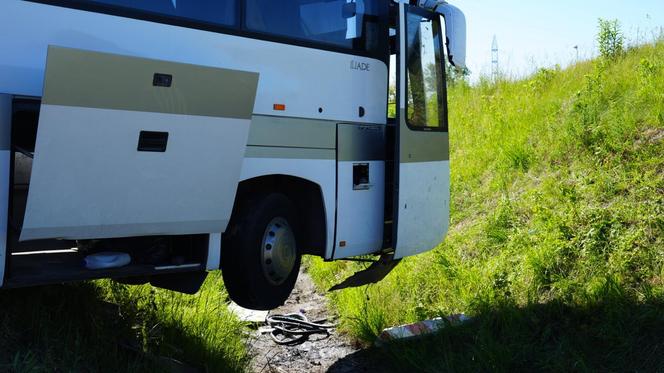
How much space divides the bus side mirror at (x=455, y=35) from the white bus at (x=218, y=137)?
14mm

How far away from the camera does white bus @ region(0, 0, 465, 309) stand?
4.81 metres

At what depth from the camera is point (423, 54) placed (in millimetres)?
7906

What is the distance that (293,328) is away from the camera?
10.1 metres

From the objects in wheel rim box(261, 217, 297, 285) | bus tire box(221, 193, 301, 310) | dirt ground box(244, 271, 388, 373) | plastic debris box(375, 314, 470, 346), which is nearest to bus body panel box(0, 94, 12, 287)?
bus tire box(221, 193, 301, 310)

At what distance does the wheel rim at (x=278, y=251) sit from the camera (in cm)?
654

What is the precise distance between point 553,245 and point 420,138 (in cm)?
209

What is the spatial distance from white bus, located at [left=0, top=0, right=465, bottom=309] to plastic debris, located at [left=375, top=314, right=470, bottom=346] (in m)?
0.97

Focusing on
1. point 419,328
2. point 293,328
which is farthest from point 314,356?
point 419,328

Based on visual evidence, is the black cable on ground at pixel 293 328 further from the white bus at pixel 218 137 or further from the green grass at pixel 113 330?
the white bus at pixel 218 137

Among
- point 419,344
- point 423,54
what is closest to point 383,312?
point 419,344

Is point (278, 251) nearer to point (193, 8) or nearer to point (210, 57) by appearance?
point (210, 57)

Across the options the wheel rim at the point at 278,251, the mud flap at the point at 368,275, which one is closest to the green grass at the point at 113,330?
the wheel rim at the point at 278,251

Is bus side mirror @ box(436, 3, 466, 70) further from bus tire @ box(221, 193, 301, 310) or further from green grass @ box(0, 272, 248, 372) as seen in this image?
green grass @ box(0, 272, 248, 372)

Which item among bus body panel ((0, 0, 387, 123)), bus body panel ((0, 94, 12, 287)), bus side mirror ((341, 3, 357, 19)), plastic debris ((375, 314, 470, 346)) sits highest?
bus side mirror ((341, 3, 357, 19))
